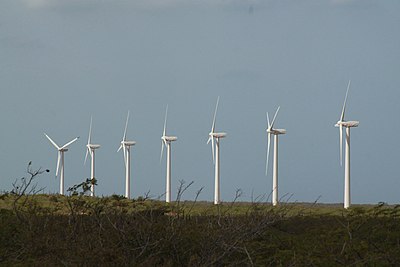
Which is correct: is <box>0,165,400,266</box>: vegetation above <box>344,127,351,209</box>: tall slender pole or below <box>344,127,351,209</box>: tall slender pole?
below

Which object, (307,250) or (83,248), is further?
(307,250)

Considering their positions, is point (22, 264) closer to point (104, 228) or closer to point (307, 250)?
point (104, 228)

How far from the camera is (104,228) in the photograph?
22766 mm

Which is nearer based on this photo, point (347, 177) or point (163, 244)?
point (163, 244)

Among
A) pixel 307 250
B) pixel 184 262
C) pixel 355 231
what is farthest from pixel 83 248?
pixel 355 231

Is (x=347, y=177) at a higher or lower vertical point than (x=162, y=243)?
higher

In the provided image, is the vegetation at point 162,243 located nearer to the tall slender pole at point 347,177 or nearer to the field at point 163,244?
the field at point 163,244

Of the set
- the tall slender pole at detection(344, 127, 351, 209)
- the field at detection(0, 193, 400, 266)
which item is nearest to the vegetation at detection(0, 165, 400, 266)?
the field at detection(0, 193, 400, 266)

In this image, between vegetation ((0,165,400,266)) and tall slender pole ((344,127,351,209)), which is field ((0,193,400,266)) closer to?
vegetation ((0,165,400,266))

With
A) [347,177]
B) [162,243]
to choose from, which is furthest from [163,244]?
[347,177]

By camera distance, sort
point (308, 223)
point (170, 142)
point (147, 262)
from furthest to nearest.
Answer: point (170, 142)
point (308, 223)
point (147, 262)

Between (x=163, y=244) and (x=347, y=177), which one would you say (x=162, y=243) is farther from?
(x=347, y=177)

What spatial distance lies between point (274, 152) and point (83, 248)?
45.3 meters

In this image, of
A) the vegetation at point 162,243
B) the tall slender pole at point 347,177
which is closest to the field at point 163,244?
the vegetation at point 162,243
